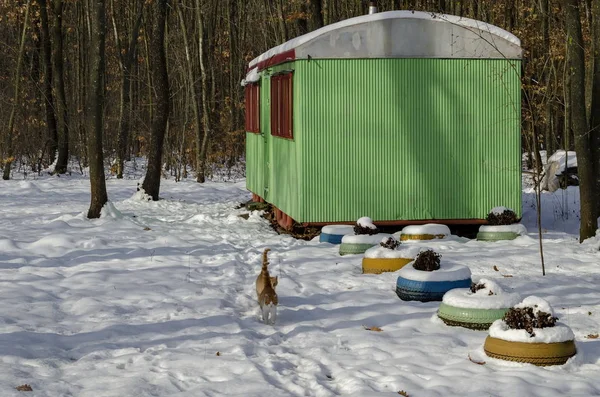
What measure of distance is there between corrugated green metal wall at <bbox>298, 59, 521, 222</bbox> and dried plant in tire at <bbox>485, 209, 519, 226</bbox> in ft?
1.77

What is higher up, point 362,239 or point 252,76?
point 252,76

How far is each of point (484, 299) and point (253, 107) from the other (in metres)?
12.4

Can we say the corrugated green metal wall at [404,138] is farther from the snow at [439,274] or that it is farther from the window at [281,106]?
the snow at [439,274]

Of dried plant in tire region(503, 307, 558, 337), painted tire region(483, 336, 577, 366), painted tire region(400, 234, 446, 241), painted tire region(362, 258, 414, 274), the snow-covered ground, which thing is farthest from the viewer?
painted tire region(400, 234, 446, 241)

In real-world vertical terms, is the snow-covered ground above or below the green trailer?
below

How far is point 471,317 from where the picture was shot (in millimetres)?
8203

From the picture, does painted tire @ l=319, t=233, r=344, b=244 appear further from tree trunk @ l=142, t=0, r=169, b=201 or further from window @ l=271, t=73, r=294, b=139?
tree trunk @ l=142, t=0, r=169, b=201

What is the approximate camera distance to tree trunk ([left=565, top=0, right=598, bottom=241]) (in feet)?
43.5

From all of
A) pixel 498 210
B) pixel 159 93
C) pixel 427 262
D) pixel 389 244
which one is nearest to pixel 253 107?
pixel 159 93

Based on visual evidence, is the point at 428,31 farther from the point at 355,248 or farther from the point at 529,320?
the point at 529,320

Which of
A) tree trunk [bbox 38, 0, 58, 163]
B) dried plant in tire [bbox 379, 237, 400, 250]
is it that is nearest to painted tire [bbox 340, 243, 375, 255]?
dried plant in tire [bbox 379, 237, 400, 250]

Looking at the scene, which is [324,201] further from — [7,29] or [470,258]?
[7,29]

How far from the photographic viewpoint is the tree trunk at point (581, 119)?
1325 centimetres

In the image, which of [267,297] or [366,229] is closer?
[267,297]
